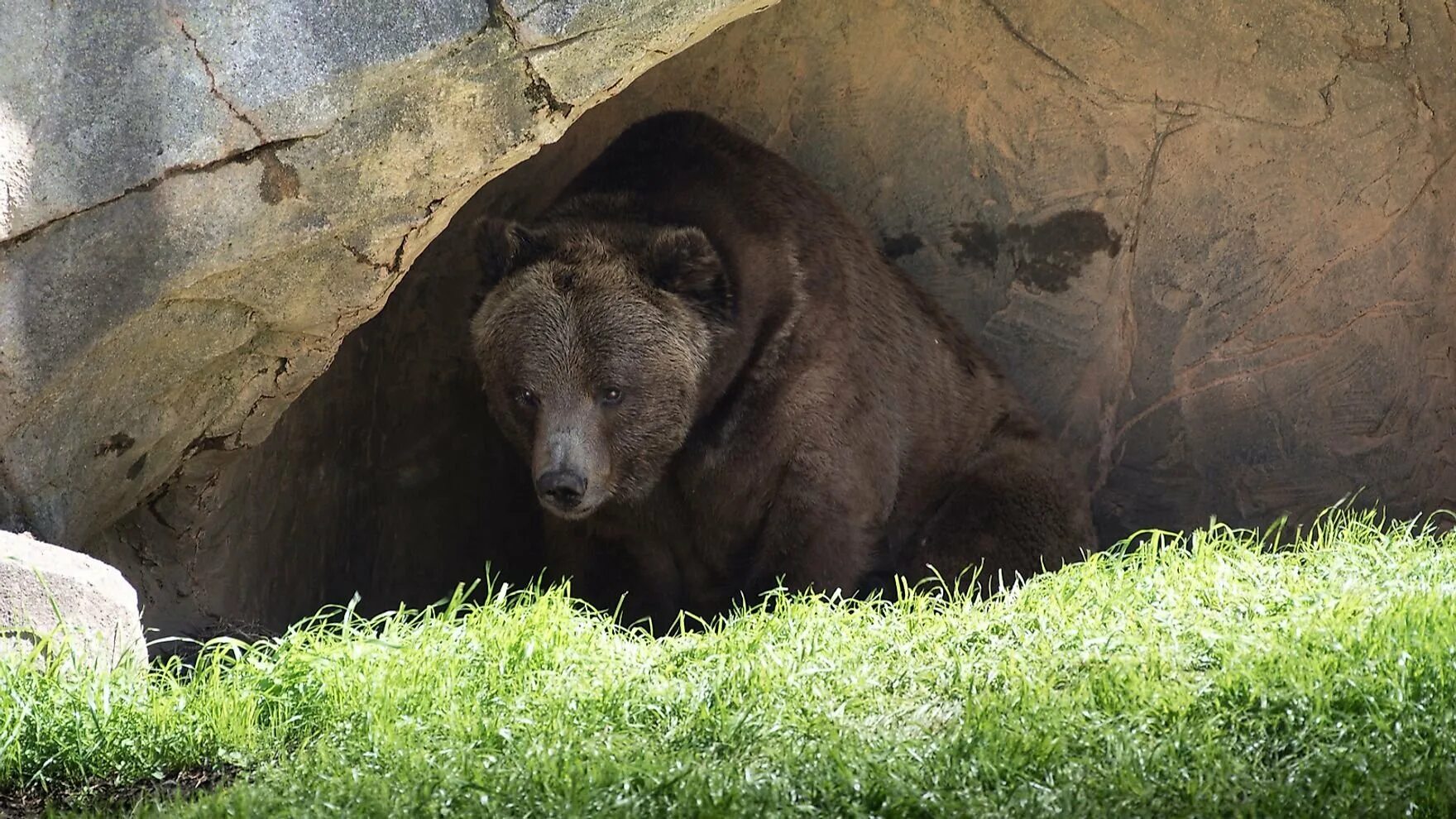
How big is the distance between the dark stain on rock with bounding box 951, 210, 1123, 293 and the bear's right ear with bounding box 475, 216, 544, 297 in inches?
88.0

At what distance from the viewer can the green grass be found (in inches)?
138

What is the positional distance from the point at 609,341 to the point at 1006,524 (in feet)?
6.20

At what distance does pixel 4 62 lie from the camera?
4754mm

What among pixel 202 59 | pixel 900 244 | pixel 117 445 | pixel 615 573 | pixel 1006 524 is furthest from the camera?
pixel 900 244

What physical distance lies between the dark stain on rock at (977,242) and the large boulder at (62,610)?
13.9ft

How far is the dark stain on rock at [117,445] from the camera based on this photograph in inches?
215

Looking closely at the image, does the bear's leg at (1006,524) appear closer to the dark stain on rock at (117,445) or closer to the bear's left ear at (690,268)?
the bear's left ear at (690,268)

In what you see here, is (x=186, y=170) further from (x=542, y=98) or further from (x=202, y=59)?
(x=542, y=98)

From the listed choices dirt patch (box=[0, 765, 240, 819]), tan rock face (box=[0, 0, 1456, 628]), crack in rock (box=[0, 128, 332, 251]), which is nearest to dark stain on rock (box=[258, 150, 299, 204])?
crack in rock (box=[0, 128, 332, 251])

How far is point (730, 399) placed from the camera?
6.44m

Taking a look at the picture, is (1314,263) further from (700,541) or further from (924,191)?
(700,541)

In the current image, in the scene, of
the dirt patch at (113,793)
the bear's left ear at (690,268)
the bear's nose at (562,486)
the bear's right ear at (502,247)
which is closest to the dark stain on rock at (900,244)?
the bear's left ear at (690,268)

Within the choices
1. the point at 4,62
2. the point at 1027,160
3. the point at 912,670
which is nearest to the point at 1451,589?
the point at 912,670

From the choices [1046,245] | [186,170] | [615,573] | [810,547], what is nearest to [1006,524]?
[810,547]
